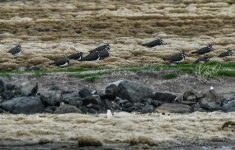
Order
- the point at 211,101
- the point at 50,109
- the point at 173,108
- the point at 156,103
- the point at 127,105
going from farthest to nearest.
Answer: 1. the point at 211,101
2. the point at 156,103
3. the point at 127,105
4. the point at 173,108
5. the point at 50,109

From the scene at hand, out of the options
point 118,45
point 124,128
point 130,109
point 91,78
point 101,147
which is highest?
point 101,147

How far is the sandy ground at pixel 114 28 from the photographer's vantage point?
184 ft

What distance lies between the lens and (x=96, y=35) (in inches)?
2672

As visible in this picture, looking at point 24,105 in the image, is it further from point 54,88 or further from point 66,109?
point 54,88

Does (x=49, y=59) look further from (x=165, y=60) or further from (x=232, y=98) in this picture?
(x=232, y=98)

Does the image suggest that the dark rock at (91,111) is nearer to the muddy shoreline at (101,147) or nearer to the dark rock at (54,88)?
the dark rock at (54,88)

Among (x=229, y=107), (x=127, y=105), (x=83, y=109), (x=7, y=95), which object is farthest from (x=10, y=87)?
(x=229, y=107)

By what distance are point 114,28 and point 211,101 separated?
1492 inches

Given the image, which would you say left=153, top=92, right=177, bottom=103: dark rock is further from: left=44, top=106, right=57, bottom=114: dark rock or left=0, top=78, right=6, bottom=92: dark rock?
left=0, top=78, right=6, bottom=92: dark rock

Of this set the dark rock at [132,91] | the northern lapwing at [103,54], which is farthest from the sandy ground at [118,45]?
the dark rock at [132,91]

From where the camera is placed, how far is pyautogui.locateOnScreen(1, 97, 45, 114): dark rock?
30.4 metres

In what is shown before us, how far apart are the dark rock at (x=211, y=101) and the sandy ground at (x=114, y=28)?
15740 mm

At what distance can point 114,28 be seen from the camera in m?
70.2

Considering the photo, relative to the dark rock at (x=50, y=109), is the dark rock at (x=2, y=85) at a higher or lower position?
higher
